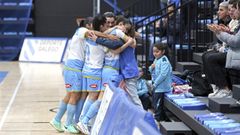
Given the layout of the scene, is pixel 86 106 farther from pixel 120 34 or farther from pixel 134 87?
pixel 120 34

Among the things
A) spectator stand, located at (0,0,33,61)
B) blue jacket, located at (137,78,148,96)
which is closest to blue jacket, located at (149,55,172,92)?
blue jacket, located at (137,78,148,96)

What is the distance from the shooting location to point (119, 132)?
12.3ft

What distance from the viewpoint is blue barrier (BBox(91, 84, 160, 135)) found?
3068 mm

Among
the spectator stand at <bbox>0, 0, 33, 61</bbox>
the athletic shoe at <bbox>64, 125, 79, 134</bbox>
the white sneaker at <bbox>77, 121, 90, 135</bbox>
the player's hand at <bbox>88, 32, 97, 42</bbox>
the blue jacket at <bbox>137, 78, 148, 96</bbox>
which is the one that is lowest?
the athletic shoe at <bbox>64, 125, 79, 134</bbox>

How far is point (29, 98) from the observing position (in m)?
11.8

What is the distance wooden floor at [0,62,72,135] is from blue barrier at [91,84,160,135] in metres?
3.60

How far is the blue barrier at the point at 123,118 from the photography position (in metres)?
3.07

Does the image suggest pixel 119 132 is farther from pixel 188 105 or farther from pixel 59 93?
pixel 59 93

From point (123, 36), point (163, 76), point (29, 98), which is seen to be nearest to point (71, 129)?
point (123, 36)

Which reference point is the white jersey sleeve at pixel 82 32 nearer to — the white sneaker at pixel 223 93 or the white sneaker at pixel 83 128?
the white sneaker at pixel 83 128

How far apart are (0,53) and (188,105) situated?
16.0m

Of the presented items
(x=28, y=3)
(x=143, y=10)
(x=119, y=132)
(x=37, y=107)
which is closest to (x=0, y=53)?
(x=28, y=3)

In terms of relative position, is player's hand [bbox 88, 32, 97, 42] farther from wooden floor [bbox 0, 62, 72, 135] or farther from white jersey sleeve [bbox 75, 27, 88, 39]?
wooden floor [bbox 0, 62, 72, 135]

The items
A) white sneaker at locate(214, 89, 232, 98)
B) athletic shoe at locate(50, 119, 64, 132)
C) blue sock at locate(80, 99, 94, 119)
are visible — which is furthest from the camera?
athletic shoe at locate(50, 119, 64, 132)
